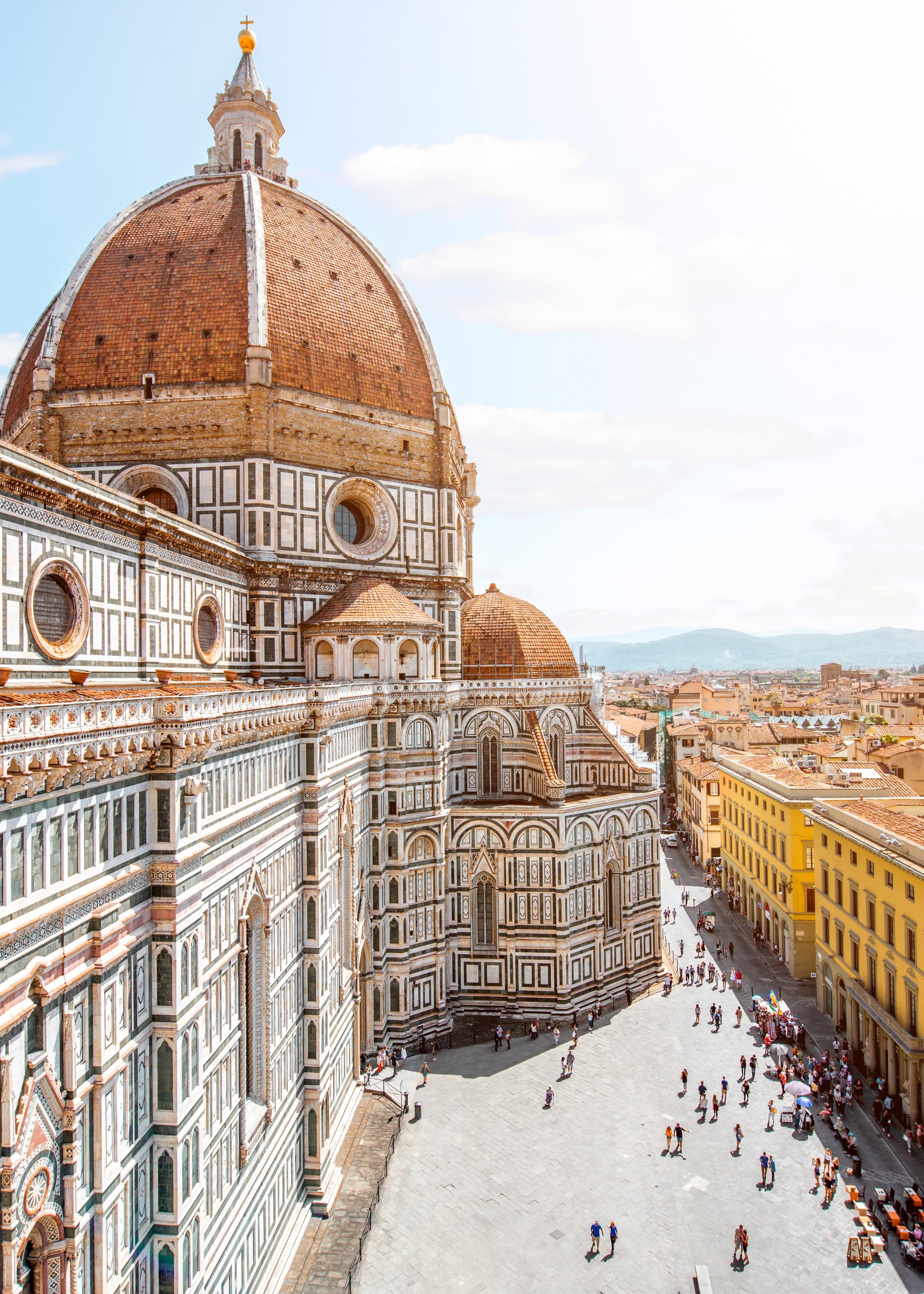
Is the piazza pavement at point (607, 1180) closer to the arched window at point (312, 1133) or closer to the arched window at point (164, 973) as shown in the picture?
the arched window at point (312, 1133)

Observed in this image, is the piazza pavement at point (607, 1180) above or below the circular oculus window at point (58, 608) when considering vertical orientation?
below

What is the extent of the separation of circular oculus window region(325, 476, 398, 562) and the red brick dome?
3.20m

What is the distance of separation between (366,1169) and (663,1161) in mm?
7518

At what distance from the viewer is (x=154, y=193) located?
3378cm

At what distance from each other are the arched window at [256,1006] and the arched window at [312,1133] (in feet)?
10.9

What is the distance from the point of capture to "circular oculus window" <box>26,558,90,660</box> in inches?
647

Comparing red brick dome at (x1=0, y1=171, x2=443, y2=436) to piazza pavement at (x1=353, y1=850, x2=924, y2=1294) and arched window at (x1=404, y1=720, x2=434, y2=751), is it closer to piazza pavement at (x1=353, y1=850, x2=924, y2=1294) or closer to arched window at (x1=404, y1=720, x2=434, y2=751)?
arched window at (x1=404, y1=720, x2=434, y2=751)

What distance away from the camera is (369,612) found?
95.3 feet

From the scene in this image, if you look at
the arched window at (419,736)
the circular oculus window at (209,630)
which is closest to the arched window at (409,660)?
the arched window at (419,736)

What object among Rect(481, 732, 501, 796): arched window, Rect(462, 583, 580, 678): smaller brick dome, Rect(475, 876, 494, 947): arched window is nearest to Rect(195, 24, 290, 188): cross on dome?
Rect(462, 583, 580, 678): smaller brick dome

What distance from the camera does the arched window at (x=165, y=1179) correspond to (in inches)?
525

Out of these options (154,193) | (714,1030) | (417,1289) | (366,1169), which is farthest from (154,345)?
(714,1030)

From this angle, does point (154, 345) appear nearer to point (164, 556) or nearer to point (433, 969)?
point (164, 556)

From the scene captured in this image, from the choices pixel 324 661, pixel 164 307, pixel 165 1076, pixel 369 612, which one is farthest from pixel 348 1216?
→ pixel 164 307
